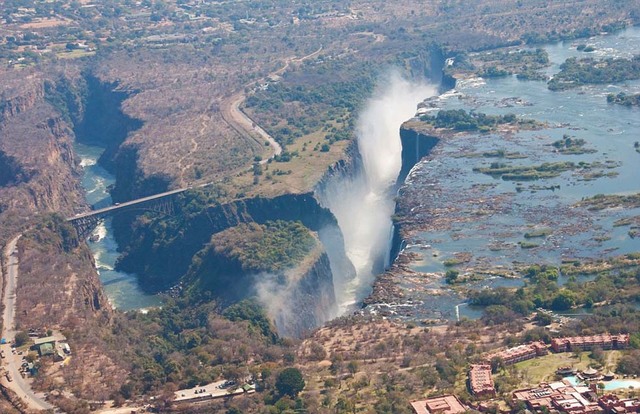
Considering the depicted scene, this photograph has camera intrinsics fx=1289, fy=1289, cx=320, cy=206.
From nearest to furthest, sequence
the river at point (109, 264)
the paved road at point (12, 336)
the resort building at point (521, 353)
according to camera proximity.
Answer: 1. the resort building at point (521, 353)
2. the paved road at point (12, 336)
3. the river at point (109, 264)

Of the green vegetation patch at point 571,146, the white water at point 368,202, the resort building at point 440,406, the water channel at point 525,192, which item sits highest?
the resort building at point 440,406

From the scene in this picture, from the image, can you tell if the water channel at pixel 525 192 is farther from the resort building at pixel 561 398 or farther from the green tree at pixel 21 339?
the green tree at pixel 21 339

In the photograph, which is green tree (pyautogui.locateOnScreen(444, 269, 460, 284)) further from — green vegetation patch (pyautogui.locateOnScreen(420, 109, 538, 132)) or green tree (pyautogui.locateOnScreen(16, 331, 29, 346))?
green vegetation patch (pyautogui.locateOnScreen(420, 109, 538, 132))

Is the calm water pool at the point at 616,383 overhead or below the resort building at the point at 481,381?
below

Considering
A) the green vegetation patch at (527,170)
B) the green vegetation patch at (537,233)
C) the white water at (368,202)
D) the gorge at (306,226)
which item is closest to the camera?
the gorge at (306,226)

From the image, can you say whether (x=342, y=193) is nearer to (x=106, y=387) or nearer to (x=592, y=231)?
(x=592, y=231)

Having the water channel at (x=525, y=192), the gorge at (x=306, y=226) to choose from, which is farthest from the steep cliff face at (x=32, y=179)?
the gorge at (x=306, y=226)

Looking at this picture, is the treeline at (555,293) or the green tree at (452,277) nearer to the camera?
the treeline at (555,293)

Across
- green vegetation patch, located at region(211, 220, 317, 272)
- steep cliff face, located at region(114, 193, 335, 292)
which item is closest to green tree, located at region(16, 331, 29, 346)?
green vegetation patch, located at region(211, 220, 317, 272)
